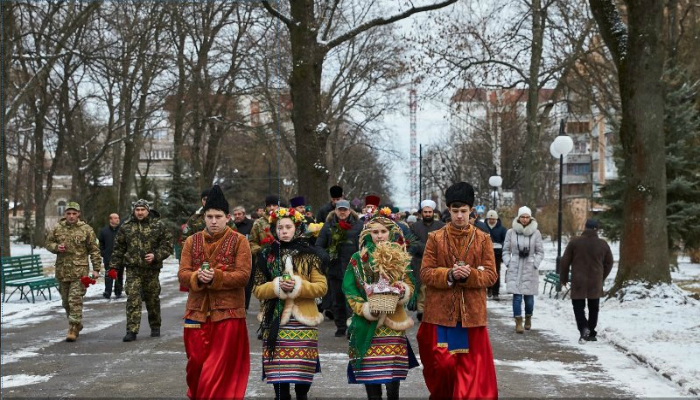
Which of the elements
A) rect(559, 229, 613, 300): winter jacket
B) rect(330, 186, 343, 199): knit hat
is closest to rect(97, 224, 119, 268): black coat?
rect(330, 186, 343, 199): knit hat

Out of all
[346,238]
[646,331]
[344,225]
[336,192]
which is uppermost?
[336,192]

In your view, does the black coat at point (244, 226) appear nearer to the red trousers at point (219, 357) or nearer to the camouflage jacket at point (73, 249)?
the camouflage jacket at point (73, 249)

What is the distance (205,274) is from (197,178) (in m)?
38.9

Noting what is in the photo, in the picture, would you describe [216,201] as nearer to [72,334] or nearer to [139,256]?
[139,256]

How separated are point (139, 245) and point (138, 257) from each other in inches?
6.5

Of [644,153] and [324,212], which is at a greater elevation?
[644,153]

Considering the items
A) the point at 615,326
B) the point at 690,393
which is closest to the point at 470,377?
the point at 690,393

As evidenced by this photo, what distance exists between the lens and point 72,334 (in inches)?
493

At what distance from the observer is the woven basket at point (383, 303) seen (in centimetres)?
724

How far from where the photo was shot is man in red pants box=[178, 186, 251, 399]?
272 inches

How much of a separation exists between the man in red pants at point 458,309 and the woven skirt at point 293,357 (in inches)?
36.6

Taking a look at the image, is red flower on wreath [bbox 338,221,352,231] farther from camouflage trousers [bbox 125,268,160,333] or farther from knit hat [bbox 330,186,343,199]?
camouflage trousers [bbox 125,268,160,333]

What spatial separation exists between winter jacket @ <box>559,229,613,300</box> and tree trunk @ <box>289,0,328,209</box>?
943 cm

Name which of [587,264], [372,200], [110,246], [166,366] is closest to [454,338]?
[166,366]
